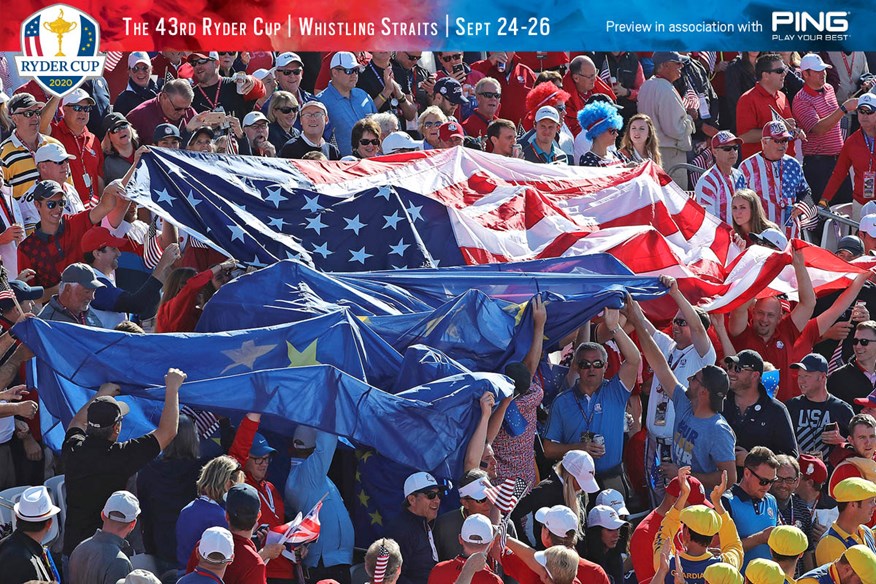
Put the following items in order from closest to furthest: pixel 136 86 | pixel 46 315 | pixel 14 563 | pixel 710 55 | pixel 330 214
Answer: pixel 14 563 → pixel 46 315 → pixel 330 214 → pixel 136 86 → pixel 710 55

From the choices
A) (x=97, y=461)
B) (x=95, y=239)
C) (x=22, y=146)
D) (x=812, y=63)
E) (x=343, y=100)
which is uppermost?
(x=812, y=63)

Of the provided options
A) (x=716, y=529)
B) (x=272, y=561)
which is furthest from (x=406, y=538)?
(x=716, y=529)

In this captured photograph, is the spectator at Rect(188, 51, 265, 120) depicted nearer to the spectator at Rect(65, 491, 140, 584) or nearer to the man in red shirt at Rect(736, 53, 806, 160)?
the man in red shirt at Rect(736, 53, 806, 160)

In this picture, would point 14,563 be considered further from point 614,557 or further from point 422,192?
point 422,192

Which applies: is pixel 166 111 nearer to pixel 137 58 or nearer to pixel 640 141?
pixel 137 58

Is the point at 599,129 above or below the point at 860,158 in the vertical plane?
above

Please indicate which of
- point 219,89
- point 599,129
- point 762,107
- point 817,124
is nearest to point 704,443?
point 599,129

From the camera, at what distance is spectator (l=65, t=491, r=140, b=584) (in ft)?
29.9

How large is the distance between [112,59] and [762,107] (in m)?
6.37

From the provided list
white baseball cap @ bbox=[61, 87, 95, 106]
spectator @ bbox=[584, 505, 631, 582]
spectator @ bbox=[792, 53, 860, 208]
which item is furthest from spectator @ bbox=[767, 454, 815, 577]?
spectator @ bbox=[792, 53, 860, 208]

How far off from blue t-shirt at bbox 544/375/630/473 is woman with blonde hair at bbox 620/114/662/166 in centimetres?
426

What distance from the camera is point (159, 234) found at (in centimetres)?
1291

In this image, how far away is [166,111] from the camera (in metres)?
14.7

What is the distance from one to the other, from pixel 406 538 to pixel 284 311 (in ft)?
6.40
